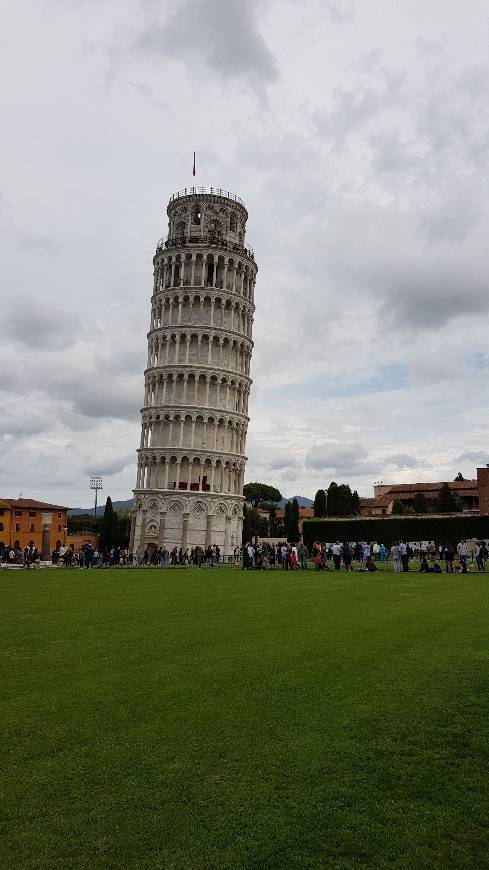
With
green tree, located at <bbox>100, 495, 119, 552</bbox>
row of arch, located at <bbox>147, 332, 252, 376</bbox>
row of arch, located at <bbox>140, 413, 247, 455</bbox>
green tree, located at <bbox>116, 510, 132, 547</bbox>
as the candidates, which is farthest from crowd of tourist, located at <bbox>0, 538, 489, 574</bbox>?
green tree, located at <bbox>116, 510, 132, 547</bbox>

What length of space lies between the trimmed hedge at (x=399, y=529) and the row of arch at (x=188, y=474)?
1165 centimetres

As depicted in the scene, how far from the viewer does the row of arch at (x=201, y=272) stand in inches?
3147

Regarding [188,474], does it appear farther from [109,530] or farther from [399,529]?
[109,530]

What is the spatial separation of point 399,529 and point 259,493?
8663 cm

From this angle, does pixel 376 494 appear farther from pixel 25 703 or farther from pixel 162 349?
pixel 25 703

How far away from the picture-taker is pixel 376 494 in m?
142

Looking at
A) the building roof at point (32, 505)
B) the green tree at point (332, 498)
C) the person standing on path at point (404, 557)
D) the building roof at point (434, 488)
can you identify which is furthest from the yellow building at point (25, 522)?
the person standing on path at point (404, 557)

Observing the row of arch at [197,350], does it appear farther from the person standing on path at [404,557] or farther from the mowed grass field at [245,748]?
the mowed grass field at [245,748]

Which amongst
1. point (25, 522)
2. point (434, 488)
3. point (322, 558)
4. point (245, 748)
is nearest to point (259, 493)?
point (434, 488)

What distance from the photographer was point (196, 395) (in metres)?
77.2

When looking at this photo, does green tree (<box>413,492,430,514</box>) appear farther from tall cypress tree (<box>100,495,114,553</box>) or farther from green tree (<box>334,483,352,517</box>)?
tall cypress tree (<box>100,495,114,553</box>)

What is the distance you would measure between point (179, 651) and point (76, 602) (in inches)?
411

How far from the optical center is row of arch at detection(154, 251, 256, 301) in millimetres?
79938

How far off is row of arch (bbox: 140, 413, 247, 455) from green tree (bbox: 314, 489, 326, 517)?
3603 cm
